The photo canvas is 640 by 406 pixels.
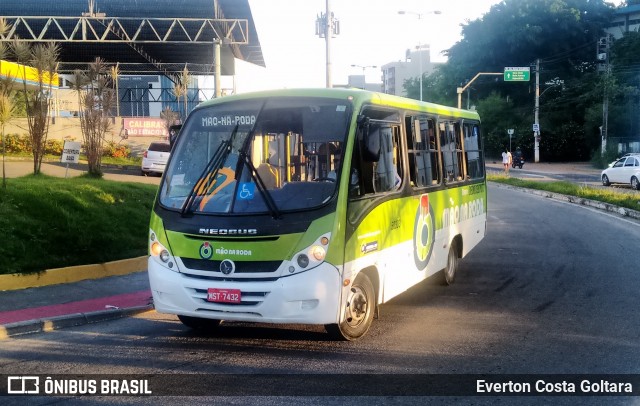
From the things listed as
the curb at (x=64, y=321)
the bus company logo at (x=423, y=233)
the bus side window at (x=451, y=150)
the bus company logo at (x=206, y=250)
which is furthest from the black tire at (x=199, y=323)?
the bus side window at (x=451, y=150)

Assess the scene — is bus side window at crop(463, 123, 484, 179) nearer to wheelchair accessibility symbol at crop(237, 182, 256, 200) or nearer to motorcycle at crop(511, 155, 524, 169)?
wheelchair accessibility symbol at crop(237, 182, 256, 200)

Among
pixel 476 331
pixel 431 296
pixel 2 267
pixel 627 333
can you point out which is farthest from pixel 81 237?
pixel 627 333

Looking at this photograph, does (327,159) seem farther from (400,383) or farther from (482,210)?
(482,210)

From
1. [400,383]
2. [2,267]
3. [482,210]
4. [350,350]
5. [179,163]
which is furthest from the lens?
[482,210]

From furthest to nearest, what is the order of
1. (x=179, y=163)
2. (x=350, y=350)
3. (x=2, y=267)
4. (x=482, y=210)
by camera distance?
(x=482, y=210), (x=2, y=267), (x=179, y=163), (x=350, y=350)

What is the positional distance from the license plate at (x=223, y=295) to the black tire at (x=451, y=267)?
4703 mm

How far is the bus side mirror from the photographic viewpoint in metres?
7.56

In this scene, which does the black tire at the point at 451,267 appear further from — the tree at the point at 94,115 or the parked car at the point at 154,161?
the parked car at the point at 154,161

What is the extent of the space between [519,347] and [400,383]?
1.79 metres

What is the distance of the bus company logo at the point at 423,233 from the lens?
9187 mm

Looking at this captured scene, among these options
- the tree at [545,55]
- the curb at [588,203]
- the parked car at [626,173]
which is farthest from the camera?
the tree at [545,55]

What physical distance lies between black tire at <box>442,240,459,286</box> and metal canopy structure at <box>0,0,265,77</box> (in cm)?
1773

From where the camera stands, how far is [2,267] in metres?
10.1

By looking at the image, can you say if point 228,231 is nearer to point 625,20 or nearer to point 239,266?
point 239,266
